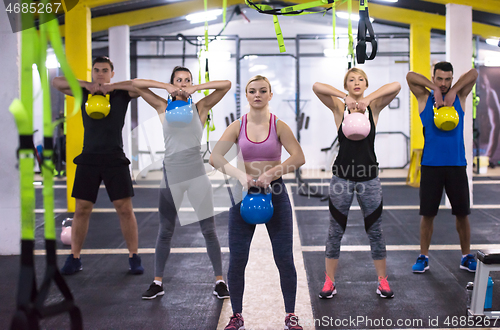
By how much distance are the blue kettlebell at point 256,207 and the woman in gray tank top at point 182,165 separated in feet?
2.10

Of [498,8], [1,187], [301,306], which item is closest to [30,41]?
[301,306]

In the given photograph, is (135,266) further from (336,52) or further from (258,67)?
(336,52)

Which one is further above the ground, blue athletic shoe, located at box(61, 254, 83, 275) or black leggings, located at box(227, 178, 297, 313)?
black leggings, located at box(227, 178, 297, 313)

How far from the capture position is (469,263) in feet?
9.70

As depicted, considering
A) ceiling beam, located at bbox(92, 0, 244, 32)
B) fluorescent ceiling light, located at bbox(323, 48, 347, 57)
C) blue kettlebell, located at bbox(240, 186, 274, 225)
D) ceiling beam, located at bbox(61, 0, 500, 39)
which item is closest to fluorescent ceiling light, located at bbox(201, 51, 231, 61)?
ceiling beam, located at bbox(61, 0, 500, 39)

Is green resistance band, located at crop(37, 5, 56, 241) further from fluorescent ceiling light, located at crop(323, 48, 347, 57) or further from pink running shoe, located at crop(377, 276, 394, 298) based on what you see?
fluorescent ceiling light, located at crop(323, 48, 347, 57)

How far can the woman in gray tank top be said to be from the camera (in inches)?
96.0

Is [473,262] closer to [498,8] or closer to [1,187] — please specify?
[1,187]

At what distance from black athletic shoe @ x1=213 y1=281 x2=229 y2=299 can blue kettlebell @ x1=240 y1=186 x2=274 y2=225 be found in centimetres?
88

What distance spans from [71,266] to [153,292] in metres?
0.85

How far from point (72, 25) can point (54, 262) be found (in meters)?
5.20

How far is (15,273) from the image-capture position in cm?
301

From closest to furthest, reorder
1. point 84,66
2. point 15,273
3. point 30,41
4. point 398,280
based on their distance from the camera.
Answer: point 30,41 → point 398,280 → point 15,273 → point 84,66

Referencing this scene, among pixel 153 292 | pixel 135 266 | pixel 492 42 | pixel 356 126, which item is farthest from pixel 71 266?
pixel 492 42
